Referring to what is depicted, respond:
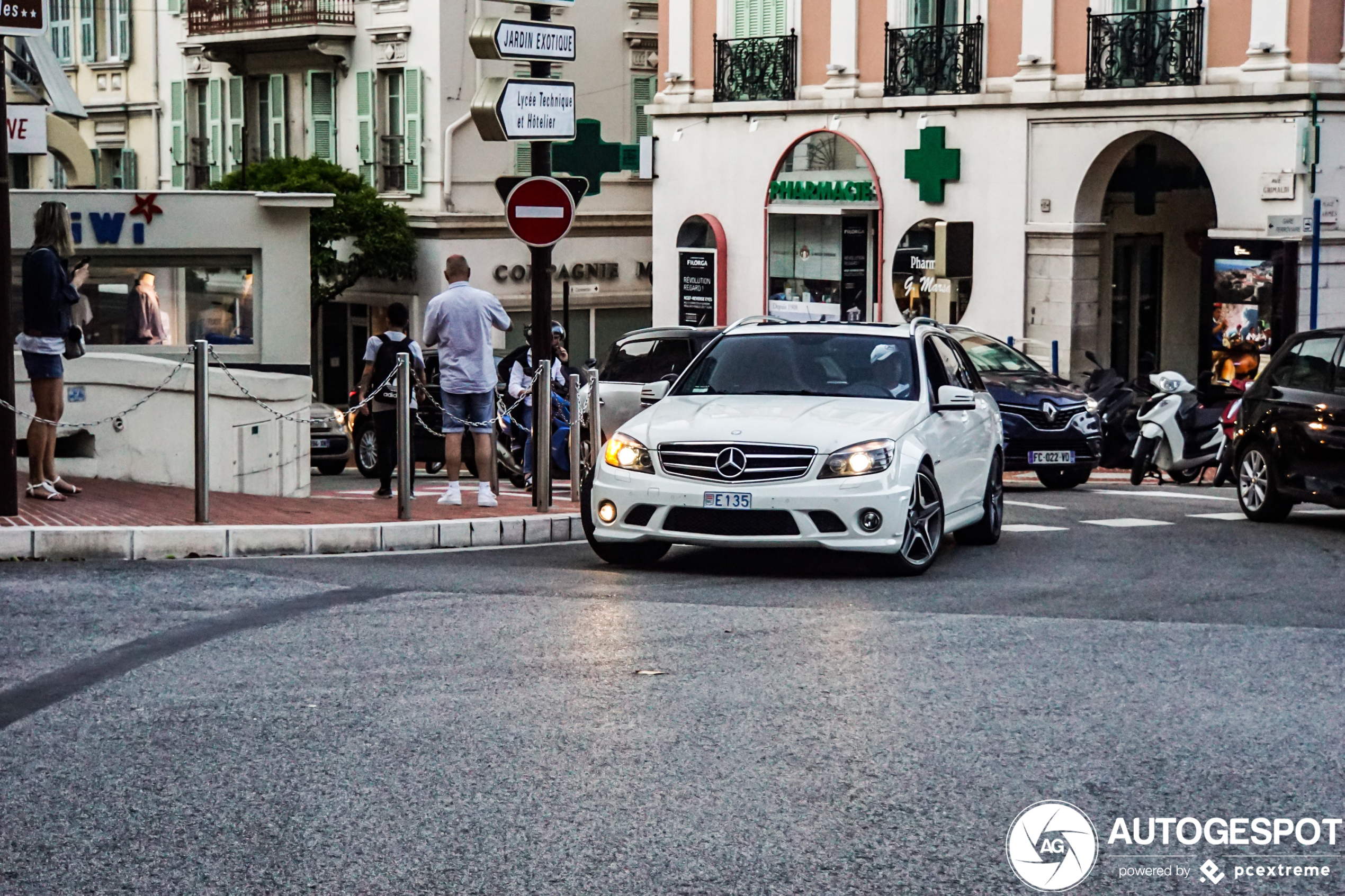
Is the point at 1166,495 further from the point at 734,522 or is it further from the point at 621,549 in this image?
the point at 734,522

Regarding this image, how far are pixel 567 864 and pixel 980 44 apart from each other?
87.5ft

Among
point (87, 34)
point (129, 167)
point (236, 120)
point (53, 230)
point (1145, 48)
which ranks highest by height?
point (87, 34)

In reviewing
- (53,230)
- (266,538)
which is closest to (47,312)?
(53,230)

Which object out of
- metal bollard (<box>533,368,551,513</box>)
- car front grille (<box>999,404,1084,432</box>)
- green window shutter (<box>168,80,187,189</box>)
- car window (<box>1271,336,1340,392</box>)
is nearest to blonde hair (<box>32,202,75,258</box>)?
metal bollard (<box>533,368,551,513</box>)

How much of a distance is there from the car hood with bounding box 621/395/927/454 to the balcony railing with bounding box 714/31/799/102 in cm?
2267

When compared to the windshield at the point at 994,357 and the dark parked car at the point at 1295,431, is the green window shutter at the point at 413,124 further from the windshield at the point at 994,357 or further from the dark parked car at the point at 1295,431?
the dark parked car at the point at 1295,431

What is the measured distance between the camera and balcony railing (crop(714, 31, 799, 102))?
3444 cm

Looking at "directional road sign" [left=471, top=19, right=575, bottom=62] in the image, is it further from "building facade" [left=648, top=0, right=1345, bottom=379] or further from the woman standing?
"building facade" [left=648, top=0, right=1345, bottom=379]

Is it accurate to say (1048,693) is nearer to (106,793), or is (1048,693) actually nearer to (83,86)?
(106,793)

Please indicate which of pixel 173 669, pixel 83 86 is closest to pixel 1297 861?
pixel 173 669

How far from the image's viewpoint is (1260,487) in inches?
607

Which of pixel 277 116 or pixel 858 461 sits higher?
pixel 277 116

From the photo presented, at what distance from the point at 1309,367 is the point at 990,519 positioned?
3.05 m

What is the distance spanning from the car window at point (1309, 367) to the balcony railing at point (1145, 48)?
13656mm
